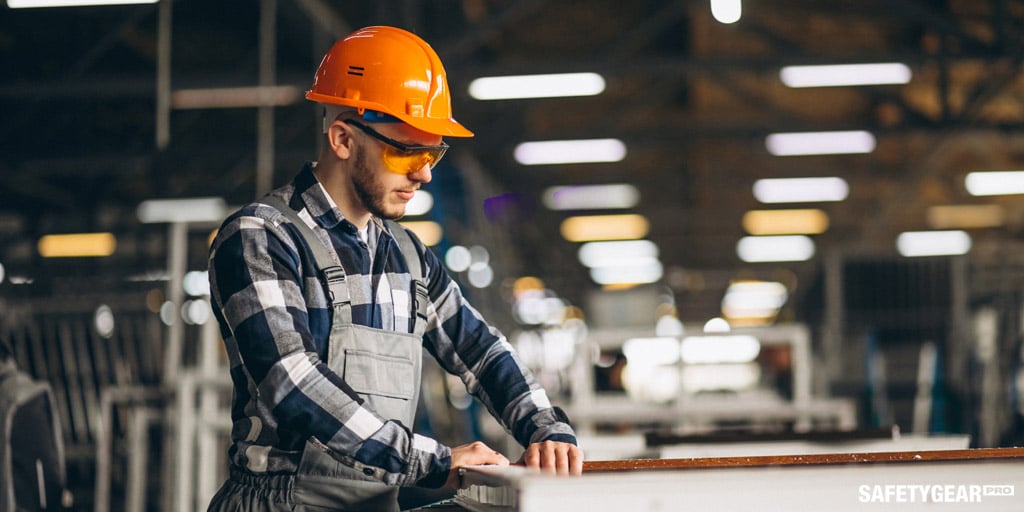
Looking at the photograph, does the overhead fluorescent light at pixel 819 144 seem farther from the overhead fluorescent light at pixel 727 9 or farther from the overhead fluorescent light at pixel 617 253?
the overhead fluorescent light at pixel 617 253

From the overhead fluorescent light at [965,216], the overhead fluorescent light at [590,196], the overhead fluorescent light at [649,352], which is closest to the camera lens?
the overhead fluorescent light at [649,352]

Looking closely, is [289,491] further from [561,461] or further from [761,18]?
[761,18]

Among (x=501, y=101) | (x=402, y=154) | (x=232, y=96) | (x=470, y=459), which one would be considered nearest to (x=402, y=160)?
(x=402, y=154)

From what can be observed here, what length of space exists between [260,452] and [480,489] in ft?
1.73

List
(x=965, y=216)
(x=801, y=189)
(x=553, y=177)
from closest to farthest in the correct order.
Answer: (x=553, y=177) < (x=801, y=189) < (x=965, y=216)

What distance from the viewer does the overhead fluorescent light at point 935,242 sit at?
27219mm

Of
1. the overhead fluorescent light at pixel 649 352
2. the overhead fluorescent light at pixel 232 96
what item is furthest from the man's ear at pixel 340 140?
the overhead fluorescent light at pixel 232 96

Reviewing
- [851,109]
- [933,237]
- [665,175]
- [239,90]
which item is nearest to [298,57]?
[239,90]

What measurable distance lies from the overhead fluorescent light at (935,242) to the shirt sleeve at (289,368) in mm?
26002

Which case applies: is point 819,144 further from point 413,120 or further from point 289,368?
point 289,368

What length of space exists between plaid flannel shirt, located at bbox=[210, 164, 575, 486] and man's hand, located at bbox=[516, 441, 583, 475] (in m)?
0.17

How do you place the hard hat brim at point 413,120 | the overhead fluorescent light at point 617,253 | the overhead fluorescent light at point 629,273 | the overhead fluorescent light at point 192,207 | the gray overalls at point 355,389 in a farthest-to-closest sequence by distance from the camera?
the overhead fluorescent light at point 629,273
the overhead fluorescent light at point 617,253
the overhead fluorescent light at point 192,207
the hard hat brim at point 413,120
the gray overalls at point 355,389

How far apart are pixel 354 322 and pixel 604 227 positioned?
24.6 m

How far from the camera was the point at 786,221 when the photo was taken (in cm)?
2720
